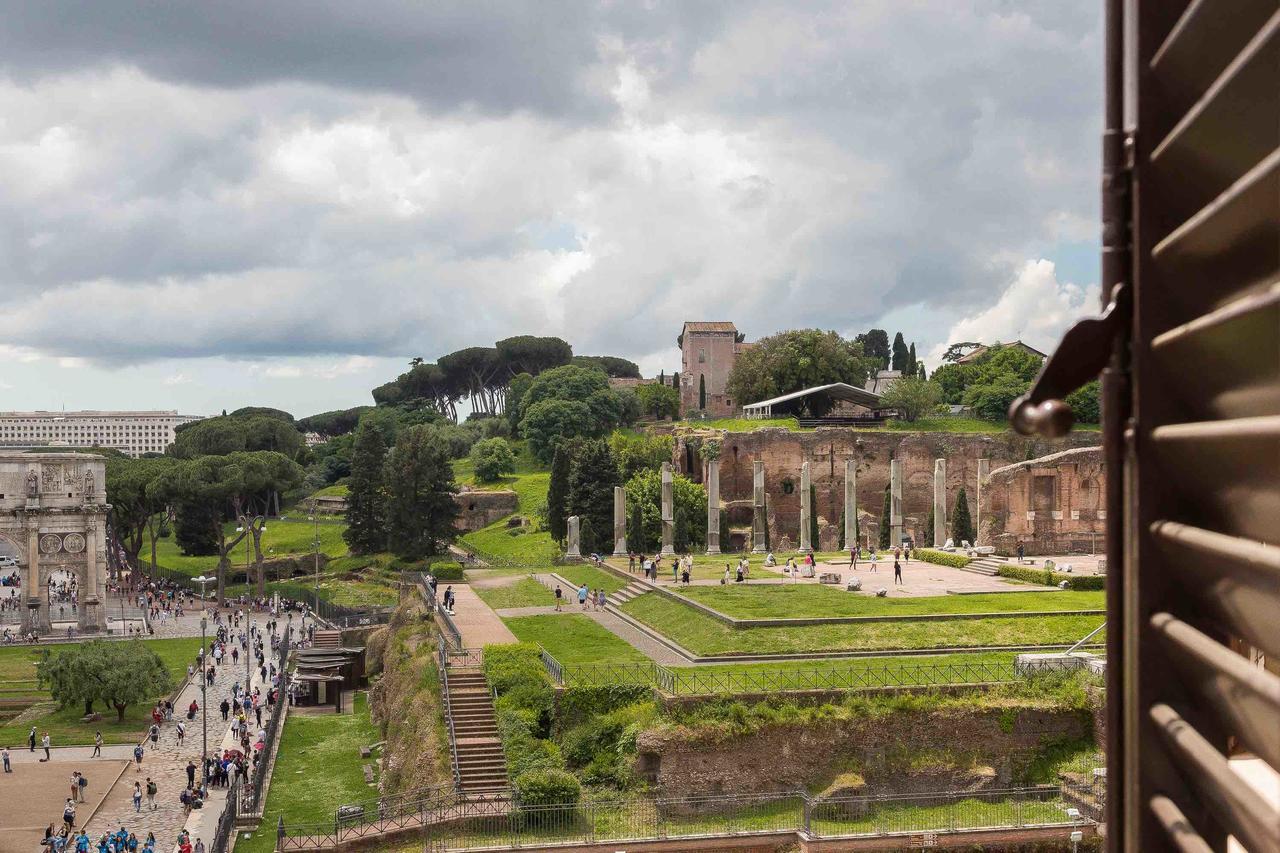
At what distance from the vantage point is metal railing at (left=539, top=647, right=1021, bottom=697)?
870 inches

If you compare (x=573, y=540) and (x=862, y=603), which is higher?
(x=573, y=540)

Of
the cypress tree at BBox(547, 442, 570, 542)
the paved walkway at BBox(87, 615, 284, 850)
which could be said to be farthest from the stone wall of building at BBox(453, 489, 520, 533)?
the paved walkway at BBox(87, 615, 284, 850)

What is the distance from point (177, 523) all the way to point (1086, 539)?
172 ft

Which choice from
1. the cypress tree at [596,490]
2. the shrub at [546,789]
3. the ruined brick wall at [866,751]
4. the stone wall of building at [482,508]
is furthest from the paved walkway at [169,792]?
the stone wall of building at [482,508]

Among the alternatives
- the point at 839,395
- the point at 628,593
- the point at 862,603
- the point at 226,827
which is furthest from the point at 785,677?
the point at 839,395

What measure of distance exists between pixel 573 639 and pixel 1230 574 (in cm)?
2823

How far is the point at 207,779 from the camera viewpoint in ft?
89.7

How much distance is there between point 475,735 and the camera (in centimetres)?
2312

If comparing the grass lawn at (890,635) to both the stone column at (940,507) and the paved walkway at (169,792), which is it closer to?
the paved walkway at (169,792)

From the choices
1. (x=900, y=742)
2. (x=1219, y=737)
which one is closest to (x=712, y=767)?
(x=900, y=742)

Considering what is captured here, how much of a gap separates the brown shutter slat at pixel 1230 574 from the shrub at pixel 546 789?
1862 cm

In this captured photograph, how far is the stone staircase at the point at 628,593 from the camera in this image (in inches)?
1412

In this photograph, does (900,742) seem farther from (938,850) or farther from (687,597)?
(687,597)

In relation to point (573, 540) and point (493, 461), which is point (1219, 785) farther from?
point (493, 461)
